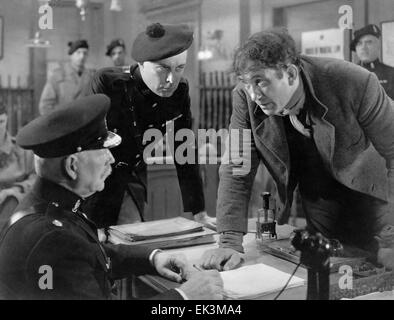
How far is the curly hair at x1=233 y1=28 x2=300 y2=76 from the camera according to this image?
123 cm

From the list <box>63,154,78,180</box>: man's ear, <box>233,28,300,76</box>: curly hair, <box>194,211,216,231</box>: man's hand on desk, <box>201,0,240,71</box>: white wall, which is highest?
<box>201,0,240,71</box>: white wall

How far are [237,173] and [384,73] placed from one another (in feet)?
2.19

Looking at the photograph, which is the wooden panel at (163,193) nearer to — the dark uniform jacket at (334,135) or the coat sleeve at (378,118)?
the dark uniform jacket at (334,135)

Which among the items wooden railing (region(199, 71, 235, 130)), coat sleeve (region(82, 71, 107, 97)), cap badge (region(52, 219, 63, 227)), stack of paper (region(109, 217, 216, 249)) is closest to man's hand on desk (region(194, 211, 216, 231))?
stack of paper (region(109, 217, 216, 249))

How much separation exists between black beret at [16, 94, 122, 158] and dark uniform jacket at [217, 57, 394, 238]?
1.77 ft

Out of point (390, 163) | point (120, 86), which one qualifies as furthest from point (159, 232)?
point (390, 163)

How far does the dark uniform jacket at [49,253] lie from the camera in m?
0.95

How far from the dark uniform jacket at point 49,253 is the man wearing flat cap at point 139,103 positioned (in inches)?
19.8

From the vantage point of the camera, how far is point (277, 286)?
3.61ft

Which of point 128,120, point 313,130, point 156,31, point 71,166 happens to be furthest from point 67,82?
point 313,130

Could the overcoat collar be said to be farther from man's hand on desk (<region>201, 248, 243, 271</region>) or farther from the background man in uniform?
man's hand on desk (<region>201, 248, 243, 271</region>)

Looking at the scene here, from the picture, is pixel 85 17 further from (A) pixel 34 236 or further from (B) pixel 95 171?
(A) pixel 34 236

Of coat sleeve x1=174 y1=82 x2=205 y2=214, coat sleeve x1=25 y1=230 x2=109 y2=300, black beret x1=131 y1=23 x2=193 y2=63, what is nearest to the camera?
coat sleeve x1=25 y1=230 x2=109 y2=300

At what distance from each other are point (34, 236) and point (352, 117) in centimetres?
92
